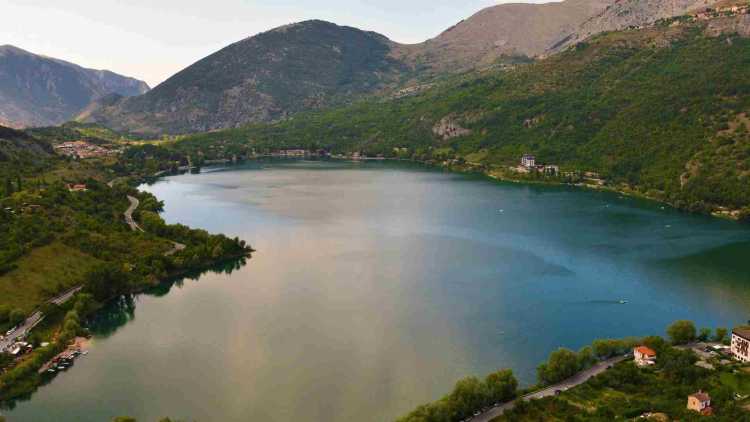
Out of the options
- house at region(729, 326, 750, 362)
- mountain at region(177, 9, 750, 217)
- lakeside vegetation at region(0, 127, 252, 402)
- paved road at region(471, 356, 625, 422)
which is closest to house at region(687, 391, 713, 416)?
paved road at region(471, 356, 625, 422)

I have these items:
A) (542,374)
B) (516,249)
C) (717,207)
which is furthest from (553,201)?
(542,374)

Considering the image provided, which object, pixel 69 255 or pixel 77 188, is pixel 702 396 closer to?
pixel 69 255

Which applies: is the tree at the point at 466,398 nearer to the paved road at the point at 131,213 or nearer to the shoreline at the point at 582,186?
the paved road at the point at 131,213

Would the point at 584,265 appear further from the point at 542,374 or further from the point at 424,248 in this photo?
the point at 542,374

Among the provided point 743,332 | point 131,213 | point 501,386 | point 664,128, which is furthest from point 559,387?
point 664,128

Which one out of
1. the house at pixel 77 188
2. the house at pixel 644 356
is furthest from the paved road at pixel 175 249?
the house at pixel 644 356
